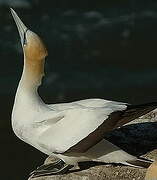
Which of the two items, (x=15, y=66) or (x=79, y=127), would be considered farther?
(x=15, y=66)

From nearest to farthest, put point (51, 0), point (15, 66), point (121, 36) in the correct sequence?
point (15, 66)
point (121, 36)
point (51, 0)

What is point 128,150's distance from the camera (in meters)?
6.00

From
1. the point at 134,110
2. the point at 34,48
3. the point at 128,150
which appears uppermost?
the point at 34,48

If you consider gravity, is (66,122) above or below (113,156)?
above

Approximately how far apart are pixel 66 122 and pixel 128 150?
0.69 metres

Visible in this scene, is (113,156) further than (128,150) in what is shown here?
No

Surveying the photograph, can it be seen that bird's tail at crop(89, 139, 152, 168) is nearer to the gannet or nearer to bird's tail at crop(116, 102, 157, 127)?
the gannet

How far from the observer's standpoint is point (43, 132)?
5.62 m

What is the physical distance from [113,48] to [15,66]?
4.99ft

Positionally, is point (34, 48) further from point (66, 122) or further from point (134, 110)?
point (134, 110)

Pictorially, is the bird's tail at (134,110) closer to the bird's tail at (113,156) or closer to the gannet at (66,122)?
the gannet at (66,122)

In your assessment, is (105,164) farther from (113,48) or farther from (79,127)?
(113,48)

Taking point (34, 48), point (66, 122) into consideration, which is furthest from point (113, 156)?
point (34, 48)

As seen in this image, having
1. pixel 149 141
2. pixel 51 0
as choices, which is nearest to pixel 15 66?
pixel 51 0
